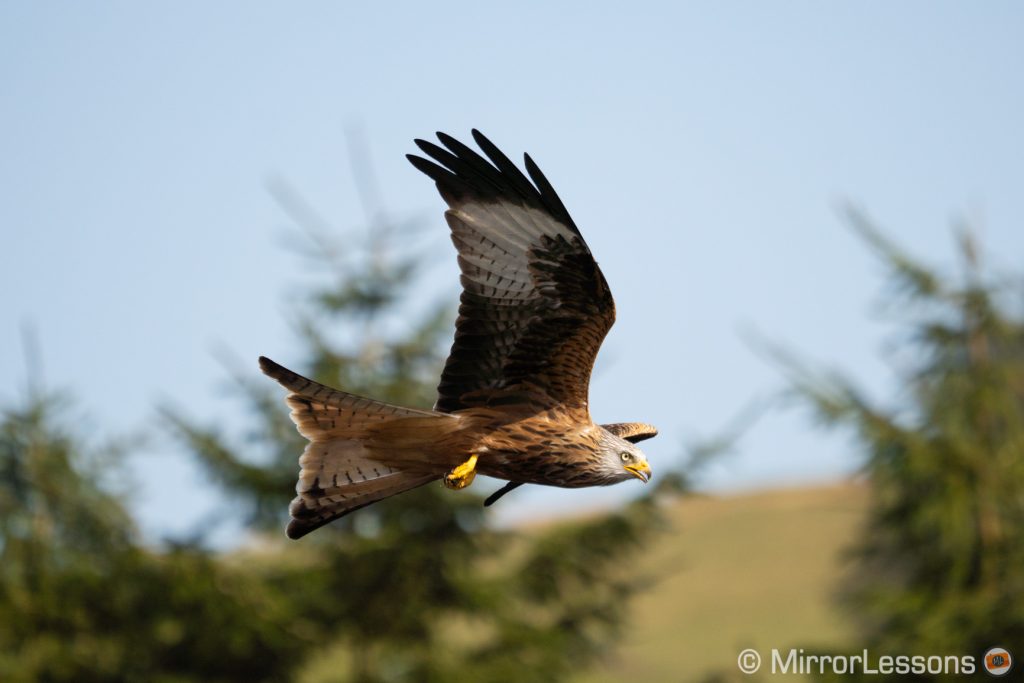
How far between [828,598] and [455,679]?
43.6 metres

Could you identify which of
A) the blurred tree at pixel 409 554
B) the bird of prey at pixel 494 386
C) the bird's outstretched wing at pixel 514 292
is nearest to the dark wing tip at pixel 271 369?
the bird of prey at pixel 494 386

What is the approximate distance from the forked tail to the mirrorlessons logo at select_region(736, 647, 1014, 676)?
9478 mm

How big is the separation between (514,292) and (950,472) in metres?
10.7

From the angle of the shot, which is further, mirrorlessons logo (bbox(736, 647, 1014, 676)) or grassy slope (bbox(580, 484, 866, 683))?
grassy slope (bbox(580, 484, 866, 683))

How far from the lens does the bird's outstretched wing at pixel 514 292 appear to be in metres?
Result: 6.10

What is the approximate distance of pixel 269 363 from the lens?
570 centimetres

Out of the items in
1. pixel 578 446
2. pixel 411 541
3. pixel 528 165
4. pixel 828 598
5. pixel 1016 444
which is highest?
pixel 828 598

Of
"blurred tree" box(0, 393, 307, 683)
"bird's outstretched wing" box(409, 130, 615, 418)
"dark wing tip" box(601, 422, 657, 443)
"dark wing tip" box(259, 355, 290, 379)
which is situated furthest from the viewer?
"blurred tree" box(0, 393, 307, 683)

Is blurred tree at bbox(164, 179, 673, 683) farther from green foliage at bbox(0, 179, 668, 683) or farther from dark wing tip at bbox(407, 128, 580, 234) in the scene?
dark wing tip at bbox(407, 128, 580, 234)

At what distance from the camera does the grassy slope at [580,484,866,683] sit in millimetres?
54375

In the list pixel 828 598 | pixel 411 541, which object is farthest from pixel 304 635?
pixel 828 598

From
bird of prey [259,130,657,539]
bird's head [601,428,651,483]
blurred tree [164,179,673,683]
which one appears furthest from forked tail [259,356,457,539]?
blurred tree [164,179,673,683]

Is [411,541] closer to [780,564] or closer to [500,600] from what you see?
[500,600]

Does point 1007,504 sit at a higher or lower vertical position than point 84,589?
higher
